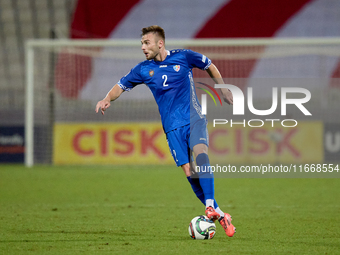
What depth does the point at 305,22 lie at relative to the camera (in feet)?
62.6

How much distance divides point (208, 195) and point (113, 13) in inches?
660

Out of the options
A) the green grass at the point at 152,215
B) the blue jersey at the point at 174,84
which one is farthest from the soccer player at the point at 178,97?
the green grass at the point at 152,215

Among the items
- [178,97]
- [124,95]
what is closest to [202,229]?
[178,97]

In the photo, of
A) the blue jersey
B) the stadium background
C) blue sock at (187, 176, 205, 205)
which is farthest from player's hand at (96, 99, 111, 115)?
the stadium background

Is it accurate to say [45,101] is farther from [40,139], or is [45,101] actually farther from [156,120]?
[156,120]

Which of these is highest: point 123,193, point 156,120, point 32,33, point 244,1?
point 244,1

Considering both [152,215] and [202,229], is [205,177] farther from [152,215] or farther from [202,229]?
[152,215]

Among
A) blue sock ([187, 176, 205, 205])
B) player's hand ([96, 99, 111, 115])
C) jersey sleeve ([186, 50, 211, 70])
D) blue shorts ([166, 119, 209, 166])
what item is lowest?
blue sock ([187, 176, 205, 205])

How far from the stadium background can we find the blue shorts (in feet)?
28.6

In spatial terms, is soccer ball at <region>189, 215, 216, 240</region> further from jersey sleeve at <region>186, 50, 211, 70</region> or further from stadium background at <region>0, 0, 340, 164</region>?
stadium background at <region>0, 0, 340, 164</region>

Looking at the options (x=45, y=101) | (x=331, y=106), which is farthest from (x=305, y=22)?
(x=45, y=101)

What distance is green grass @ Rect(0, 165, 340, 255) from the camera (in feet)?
13.4

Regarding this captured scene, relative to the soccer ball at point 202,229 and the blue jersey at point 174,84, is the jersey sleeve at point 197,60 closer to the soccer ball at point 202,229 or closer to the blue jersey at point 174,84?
the blue jersey at point 174,84

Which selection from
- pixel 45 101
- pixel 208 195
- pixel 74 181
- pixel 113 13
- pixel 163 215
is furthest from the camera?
pixel 113 13
